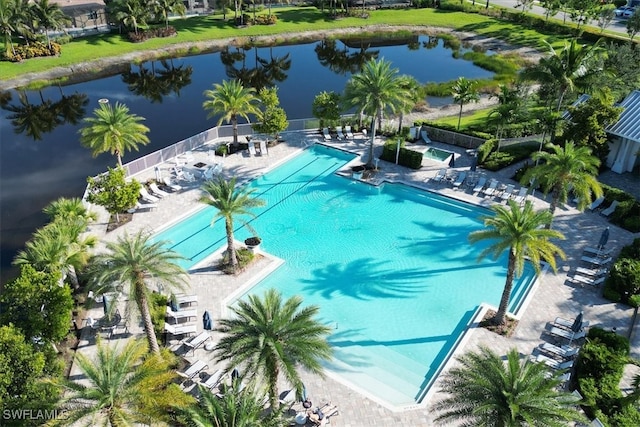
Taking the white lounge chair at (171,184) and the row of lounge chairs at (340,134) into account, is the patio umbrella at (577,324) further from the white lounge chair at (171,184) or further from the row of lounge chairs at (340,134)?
the white lounge chair at (171,184)

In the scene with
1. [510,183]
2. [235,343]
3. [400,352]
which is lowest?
[400,352]

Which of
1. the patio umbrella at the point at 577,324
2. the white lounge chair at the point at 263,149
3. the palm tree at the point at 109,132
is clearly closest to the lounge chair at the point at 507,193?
the patio umbrella at the point at 577,324

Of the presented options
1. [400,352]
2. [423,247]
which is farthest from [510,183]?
[400,352]

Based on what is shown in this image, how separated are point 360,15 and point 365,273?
59314mm

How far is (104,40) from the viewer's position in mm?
63500

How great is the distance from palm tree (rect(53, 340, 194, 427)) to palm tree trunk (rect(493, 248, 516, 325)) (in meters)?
13.9

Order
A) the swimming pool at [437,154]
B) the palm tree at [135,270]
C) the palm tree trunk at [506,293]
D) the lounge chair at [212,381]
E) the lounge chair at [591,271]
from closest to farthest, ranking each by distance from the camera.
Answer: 1. the palm tree at [135,270]
2. the lounge chair at [212,381]
3. the palm tree trunk at [506,293]
4. the lounge chair at [591,271]
5. the swimming pool at [437,154]

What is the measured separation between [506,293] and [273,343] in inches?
446

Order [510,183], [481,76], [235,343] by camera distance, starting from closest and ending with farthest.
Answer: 1. [235,343]
2. [510,183]
3. [481,76]

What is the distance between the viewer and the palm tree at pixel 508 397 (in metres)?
14.2

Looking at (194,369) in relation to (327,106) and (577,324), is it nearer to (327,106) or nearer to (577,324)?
(577,324)

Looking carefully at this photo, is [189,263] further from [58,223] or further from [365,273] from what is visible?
[365,273]

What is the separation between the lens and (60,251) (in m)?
→ 22.1

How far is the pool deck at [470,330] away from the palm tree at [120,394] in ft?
17.6
